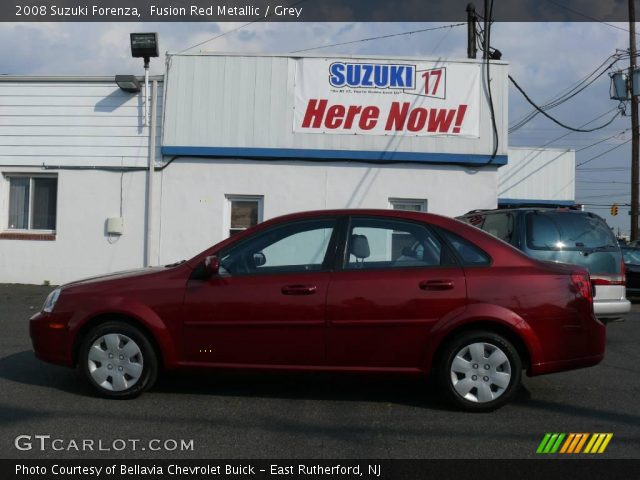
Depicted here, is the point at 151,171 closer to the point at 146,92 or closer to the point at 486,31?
the point at 146,92

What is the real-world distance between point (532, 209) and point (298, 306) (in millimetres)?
4159

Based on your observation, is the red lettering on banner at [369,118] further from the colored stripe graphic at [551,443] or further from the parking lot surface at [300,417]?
the colored stripe graphic at [551,443]

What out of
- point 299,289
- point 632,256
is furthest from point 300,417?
point 632,256

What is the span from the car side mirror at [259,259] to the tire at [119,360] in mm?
1072

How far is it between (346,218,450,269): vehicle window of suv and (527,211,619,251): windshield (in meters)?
2.91

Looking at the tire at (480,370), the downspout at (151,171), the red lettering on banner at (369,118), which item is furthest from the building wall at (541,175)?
the tire at (480,370)

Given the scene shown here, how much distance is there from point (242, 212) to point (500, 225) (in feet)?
22.2

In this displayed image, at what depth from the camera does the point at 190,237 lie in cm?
1373

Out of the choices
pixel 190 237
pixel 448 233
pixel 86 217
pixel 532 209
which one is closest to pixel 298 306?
pixel 448 233

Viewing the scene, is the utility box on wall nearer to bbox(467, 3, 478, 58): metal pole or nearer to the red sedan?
the red sedan

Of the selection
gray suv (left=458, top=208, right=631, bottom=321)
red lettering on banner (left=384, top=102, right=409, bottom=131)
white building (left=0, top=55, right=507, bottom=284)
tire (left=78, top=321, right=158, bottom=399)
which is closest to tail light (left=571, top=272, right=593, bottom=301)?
gray suv (left=458, top=208, right=631, bottom=321)

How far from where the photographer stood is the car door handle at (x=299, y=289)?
5.17 metres

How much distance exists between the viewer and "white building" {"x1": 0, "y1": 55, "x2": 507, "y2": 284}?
13617 mm

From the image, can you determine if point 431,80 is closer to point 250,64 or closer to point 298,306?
point 250,64
